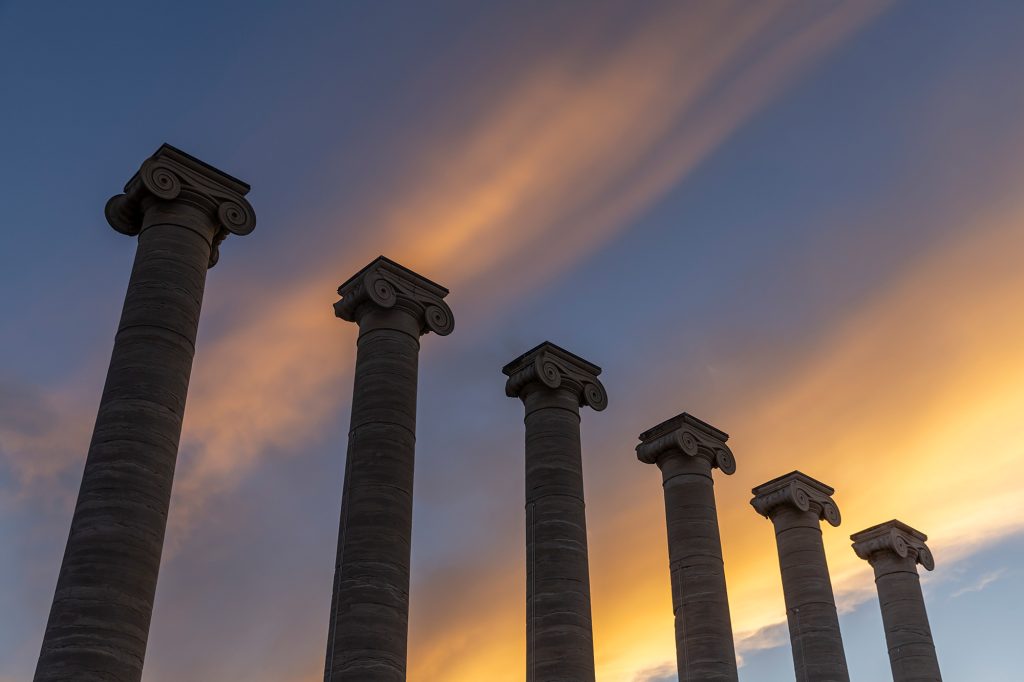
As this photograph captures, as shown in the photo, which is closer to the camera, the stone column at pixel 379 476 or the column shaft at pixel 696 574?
the stone column at pixel 379 476

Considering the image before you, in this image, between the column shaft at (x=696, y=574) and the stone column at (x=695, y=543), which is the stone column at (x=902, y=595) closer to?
the stone column at (x=695, y=543)

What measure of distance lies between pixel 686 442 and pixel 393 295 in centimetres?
1979

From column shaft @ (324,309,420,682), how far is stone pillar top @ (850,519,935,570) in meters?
39.2

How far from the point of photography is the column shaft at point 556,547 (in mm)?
41562

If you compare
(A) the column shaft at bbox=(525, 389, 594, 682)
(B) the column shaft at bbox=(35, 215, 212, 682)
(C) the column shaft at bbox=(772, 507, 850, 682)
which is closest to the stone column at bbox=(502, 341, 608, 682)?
(A) the column shaft at bbox=(525, 389, 594, 682)

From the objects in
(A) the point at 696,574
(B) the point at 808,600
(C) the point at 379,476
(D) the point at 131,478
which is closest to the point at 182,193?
(D) the point at 131,478

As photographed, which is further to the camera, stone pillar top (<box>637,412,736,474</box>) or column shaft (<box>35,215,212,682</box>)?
stone pillar top (<box>637,412,736,474</box>)

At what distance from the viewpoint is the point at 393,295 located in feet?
132

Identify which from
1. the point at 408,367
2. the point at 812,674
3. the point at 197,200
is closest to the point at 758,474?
the point at 812,674

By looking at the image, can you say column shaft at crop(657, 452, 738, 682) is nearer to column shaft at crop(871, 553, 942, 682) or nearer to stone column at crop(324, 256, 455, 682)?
stone column at crop(324, 256, 455, 682)

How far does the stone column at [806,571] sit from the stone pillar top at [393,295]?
26644 millimetres

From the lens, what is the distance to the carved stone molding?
35.2 metres

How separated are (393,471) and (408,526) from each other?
79.0 inches

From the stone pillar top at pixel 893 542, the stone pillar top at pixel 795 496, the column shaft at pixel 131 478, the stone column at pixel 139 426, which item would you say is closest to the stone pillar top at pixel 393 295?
the stone column at pixel 139 426
